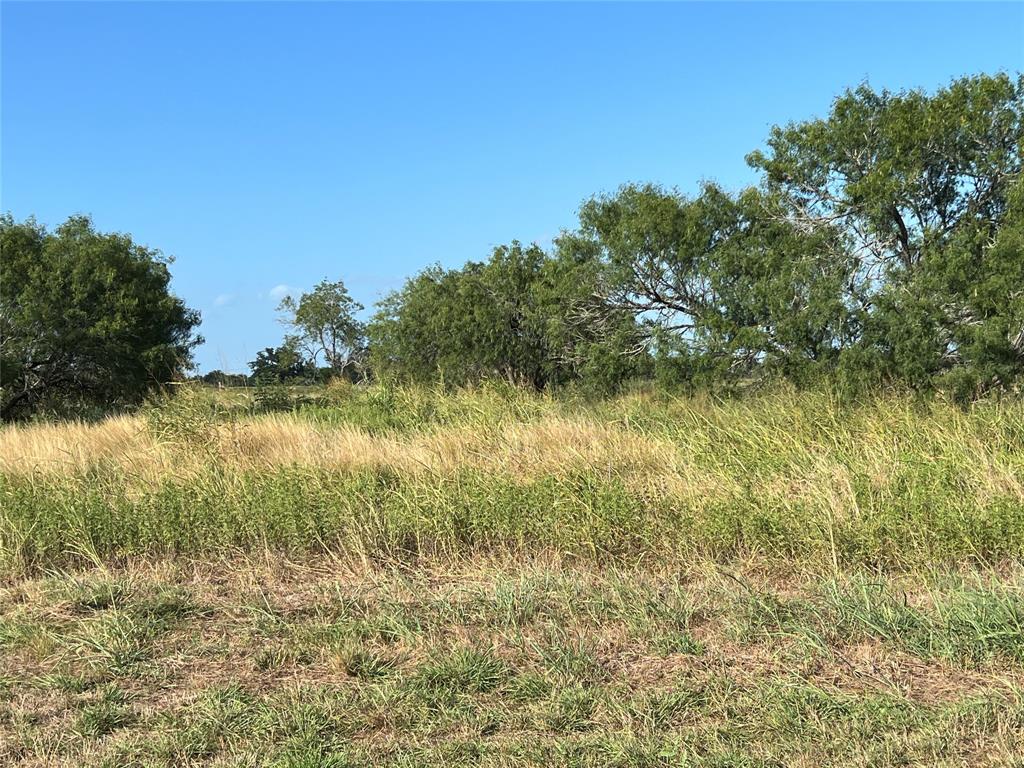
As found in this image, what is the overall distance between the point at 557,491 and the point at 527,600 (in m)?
1.39

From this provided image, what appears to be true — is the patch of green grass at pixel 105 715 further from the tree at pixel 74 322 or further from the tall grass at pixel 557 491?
the tree at pixel 74 322

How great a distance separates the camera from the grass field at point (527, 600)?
269 centimetres

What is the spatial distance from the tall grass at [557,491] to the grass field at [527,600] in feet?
0.08

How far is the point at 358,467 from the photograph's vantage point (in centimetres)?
614

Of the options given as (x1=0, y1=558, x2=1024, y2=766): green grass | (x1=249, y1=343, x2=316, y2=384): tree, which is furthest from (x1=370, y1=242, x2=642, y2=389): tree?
(x1=0, y1=558, x2=1024, y2=766): green grass

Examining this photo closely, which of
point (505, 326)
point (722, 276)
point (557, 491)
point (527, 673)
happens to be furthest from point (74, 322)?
point (527, 673)

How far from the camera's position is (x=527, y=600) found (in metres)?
3.84

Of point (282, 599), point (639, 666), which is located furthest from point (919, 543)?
point (282, 599)

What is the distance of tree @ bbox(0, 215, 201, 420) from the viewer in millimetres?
20844

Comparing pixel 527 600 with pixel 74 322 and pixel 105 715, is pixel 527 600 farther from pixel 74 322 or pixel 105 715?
pixel 74 322

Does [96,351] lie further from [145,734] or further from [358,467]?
[145,734]

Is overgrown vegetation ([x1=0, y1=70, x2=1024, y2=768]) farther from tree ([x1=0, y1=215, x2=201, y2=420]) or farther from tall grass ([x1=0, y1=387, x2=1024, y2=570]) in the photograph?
tree ([x1=0, y1=215, x2=201, y2=420])

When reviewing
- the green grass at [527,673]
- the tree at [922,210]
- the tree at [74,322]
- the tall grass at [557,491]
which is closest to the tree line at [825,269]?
the tree at [922,210]

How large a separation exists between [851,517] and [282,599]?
336 centimetres
